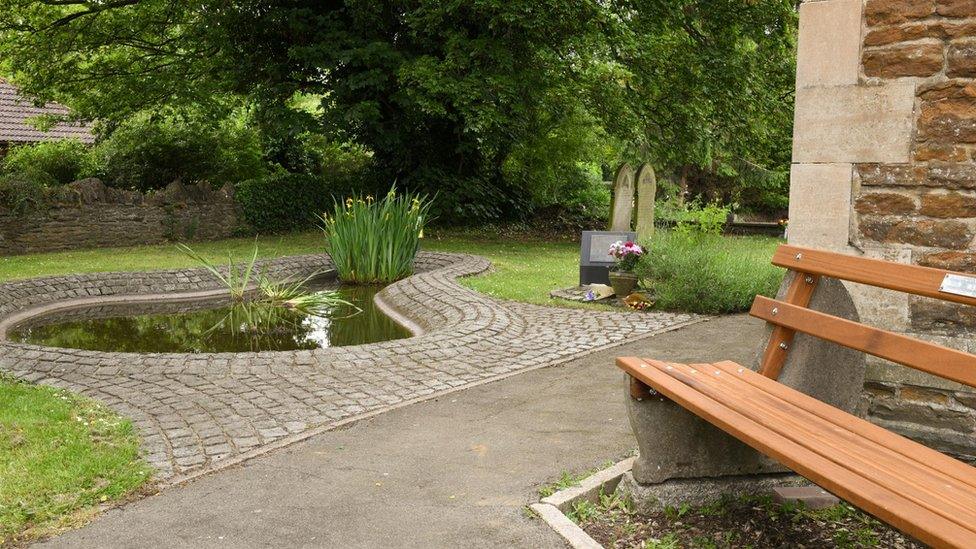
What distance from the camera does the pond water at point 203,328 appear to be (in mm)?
8914

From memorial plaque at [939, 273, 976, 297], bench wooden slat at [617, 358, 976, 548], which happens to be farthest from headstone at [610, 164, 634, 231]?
memorial plaque at [939, 273, 976, 297]

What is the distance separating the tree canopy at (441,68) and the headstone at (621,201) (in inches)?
156

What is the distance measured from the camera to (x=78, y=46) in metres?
19.8

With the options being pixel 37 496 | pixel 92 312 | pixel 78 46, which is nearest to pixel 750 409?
pixel 37 496

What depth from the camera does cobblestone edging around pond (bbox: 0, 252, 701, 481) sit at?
5391mm

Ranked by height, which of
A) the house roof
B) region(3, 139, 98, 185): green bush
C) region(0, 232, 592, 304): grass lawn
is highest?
the house roof

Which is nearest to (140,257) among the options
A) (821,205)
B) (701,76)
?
(701,76)

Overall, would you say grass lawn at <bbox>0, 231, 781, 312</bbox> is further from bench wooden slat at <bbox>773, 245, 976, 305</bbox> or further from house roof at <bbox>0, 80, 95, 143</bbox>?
house roof at <bbox>0, 80, 95, 143</bbox>

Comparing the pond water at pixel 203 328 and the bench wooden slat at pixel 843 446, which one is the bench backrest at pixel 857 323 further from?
the pond water at pixel 203 328

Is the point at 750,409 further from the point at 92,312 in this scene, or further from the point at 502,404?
the point at 92,312

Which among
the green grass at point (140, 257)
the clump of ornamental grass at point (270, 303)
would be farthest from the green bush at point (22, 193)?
the clump of ornamental grass at point (270, 303)

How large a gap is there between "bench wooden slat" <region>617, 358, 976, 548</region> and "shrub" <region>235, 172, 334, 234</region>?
1644 cm

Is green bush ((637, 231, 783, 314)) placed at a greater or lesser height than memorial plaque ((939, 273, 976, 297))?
lesser

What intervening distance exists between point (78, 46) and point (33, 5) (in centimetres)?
152
